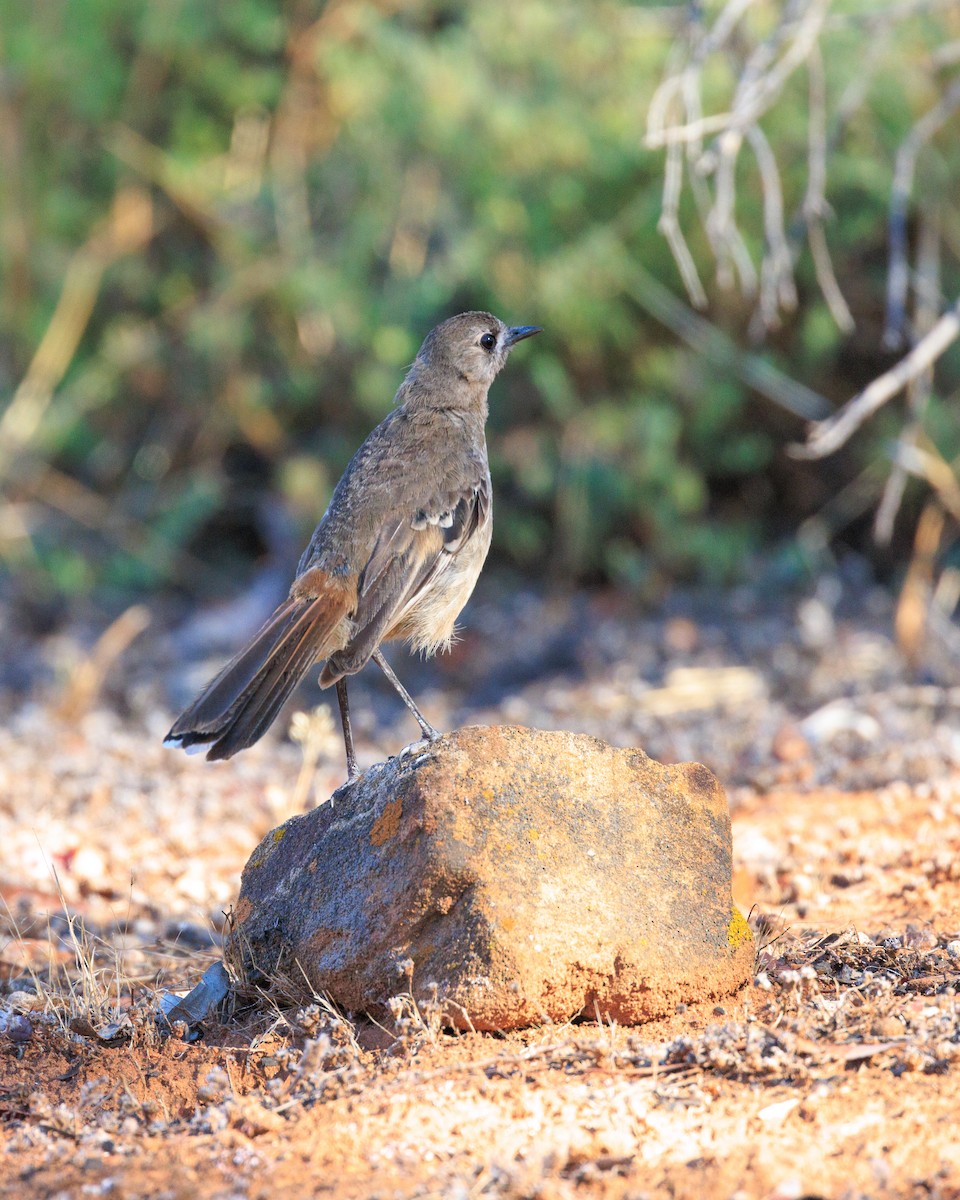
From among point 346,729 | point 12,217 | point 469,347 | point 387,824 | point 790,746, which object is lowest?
point 790,746

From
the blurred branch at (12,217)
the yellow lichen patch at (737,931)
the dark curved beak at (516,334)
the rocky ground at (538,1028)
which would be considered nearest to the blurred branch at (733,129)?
the dark curved beak at (516,334)

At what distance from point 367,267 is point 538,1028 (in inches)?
284

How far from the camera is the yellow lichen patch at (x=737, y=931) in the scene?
3.82 meters

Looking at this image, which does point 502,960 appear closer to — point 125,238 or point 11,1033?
point 11,1033

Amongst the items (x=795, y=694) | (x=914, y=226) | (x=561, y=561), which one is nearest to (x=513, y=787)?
(x=795, y=694)

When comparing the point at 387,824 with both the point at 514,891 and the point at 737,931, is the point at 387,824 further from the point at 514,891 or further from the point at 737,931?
the point at 737,931

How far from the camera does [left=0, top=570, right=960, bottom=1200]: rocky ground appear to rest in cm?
299

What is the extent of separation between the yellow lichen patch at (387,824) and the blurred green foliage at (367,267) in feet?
17.9

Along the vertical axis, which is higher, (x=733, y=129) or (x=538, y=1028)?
(x=733, y=129)

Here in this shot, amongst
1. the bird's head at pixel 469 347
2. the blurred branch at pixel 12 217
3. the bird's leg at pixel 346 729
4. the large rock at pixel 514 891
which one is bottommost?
the large rock at pixel 514 891

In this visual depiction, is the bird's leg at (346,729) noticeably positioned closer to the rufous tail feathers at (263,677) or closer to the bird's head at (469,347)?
the rufous tail feathers at (263,677)

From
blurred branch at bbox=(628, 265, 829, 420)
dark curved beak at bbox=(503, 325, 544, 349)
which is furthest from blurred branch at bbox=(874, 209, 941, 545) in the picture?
dark curved beak at bbox=(503, 325, 544, 349)

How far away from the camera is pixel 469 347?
237 inches

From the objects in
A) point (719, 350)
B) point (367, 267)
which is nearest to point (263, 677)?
point (719, 350)
